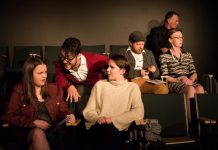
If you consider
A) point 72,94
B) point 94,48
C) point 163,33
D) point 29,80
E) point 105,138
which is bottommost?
point 105,138

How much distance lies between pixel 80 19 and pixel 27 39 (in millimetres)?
1087

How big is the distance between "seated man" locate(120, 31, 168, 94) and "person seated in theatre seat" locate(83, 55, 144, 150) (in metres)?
0.68

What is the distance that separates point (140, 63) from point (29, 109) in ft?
5.50

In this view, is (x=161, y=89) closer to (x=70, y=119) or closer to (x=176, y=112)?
(x=176, y=112)

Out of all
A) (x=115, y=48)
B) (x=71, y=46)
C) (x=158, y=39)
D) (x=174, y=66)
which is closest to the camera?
(x=71, y=46)

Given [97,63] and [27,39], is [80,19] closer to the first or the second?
[27,39]

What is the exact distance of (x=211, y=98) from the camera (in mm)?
3184

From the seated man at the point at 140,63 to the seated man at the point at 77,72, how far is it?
1.57 ft

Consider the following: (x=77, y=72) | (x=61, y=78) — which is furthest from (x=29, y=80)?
(x=77, y=72)

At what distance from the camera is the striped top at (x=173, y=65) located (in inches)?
159

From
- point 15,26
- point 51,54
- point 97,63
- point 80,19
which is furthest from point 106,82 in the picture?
point 15,26

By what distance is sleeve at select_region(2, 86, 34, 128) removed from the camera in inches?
107

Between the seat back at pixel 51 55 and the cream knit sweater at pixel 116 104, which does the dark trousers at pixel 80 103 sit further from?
the seat back at pixel 51 55

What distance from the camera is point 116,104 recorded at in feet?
9.86
